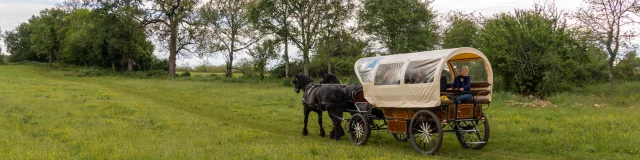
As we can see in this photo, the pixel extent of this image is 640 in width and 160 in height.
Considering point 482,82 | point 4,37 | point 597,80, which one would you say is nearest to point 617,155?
point 482,82

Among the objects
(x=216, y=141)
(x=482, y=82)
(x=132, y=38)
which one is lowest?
(x=216, y=141)

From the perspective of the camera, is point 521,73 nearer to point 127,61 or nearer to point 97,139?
point 97,139

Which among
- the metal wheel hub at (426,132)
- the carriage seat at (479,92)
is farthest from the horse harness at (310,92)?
the carriage seat at (479,92)

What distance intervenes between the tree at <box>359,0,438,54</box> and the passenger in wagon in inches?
824

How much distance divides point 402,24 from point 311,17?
7.86m

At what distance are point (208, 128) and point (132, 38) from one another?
3676cm

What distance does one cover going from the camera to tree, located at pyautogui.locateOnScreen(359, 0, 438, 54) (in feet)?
103

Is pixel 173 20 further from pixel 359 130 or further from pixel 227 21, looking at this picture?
pixel 359 130

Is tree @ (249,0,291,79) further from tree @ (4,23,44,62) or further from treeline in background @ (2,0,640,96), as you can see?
tree @ (4,23,44,62)

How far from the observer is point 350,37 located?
36.0 meters

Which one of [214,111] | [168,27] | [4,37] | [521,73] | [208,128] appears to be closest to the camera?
[208,128]

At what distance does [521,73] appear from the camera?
2448 cm

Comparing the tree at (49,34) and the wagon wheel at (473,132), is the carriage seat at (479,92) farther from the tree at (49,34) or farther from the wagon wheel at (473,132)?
the tree at (49,34)

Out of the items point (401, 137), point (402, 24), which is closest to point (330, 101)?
point (401, 137)
